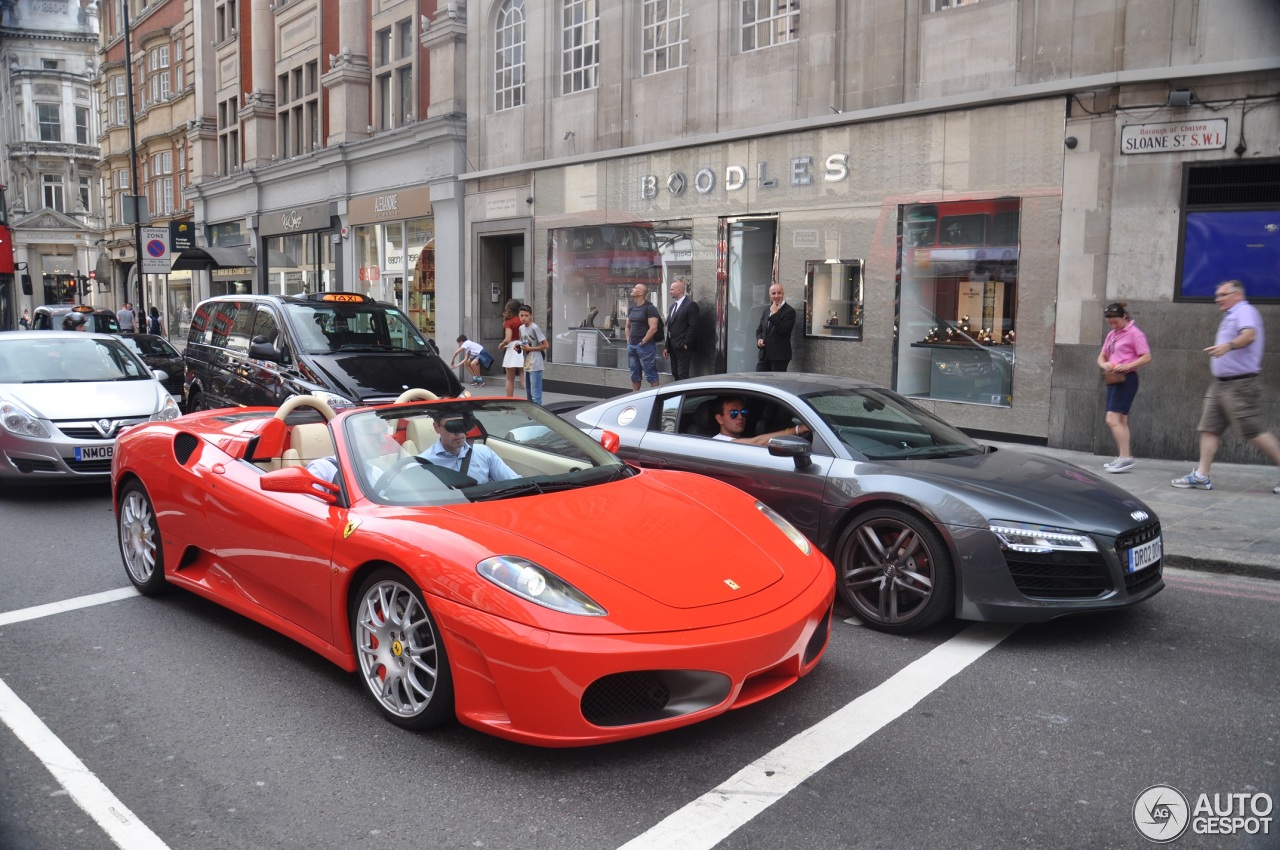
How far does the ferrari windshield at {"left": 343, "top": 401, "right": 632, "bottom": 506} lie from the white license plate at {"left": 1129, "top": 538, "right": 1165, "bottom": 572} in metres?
2.63

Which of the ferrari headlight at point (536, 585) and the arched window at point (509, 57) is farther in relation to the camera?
the arched window at point (509, 57)

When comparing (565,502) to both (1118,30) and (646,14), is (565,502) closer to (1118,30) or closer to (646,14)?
(1118,30)

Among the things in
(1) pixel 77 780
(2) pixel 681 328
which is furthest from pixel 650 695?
(2) pixel 681 328

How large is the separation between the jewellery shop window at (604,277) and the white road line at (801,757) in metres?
11.8

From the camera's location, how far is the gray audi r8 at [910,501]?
5117 mm

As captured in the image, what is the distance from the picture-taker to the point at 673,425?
7000mm

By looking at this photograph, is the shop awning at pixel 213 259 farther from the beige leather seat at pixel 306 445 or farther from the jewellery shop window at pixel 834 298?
the beige leather seat at pixel 306 445

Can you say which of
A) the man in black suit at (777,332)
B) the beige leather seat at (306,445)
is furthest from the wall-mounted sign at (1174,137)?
the beige leather seat at (306,445)

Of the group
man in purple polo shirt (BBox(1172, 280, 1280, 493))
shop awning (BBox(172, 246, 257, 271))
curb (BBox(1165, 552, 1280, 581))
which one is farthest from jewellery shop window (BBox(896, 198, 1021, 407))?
shop awning (BBox(172, 246, 257, 271))

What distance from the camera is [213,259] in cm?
2998

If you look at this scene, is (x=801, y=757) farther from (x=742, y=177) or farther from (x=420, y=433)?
(x=742, y=177)

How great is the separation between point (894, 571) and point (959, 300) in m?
8.18

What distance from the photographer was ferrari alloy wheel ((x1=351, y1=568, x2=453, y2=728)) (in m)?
3.95

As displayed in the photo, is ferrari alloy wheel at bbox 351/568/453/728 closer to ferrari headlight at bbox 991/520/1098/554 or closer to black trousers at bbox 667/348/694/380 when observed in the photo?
ferrari headlight at bbox 991/520/1098/554
